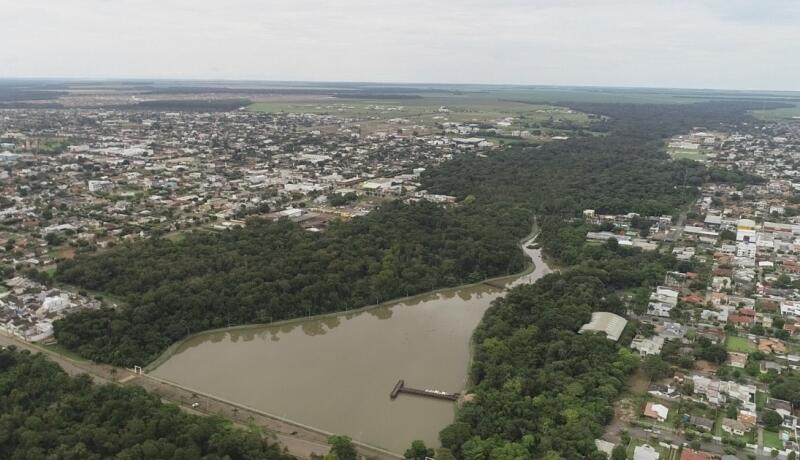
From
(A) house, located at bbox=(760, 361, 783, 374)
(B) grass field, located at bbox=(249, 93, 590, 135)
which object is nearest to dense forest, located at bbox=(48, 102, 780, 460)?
(A) house, located at bbox=(760, 361, 783, 374)

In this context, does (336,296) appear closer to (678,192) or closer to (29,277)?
(29,277)

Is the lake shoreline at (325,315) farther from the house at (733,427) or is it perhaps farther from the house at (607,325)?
the house at (733,427)

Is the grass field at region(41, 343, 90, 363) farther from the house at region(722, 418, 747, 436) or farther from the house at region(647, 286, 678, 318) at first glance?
the house at region(647, 286, 678, 318)

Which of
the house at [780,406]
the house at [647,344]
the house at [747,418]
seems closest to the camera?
the house at [747,418]

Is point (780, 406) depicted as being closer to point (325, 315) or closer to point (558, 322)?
point (558, 322)

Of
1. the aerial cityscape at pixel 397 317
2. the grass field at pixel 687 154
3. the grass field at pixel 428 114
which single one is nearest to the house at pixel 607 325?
the aerial cityscape at pixel 397 317

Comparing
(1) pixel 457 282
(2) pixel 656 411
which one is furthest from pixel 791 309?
(1) pixel 457 282
